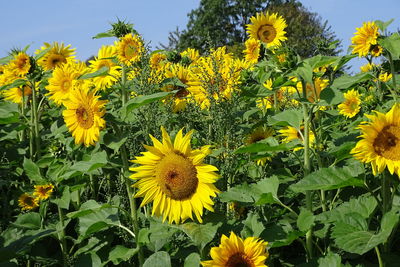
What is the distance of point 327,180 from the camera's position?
2.43 meters

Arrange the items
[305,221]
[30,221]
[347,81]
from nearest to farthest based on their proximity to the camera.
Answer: [305,221] < [347,81] < [30,221]

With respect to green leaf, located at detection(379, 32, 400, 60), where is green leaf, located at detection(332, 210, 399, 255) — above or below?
below

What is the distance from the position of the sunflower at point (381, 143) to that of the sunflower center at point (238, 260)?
676 millimetres

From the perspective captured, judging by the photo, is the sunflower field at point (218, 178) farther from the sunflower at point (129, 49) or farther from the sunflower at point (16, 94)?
the sunflower at point (16, 94)

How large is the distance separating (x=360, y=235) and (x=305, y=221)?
0.26 metres

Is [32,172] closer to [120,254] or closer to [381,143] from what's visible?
[120,254]

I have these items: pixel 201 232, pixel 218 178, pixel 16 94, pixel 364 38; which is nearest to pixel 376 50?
pixel 364 38

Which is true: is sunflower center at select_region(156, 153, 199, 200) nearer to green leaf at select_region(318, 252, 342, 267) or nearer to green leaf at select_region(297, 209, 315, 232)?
green leaf at select_region(297, 209, 315, 232)

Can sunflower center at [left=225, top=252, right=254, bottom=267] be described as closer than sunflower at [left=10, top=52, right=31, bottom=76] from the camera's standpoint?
Yes

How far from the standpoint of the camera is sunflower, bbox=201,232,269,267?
241cm

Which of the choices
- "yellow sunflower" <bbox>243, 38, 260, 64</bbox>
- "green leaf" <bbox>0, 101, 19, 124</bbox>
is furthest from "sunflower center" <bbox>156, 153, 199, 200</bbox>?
"yellow sunflower" <bbox>243, 38, 260, 64</bbox>

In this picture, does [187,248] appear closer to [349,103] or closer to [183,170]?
[183,170]

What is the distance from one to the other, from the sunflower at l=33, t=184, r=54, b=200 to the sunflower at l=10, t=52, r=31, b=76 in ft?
4.21

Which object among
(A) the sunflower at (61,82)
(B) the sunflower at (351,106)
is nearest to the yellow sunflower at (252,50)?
(B) the sunflower at (351,106)
